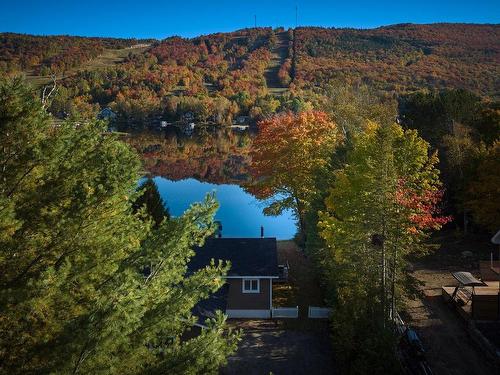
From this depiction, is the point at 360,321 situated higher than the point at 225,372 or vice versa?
the point at 360,321

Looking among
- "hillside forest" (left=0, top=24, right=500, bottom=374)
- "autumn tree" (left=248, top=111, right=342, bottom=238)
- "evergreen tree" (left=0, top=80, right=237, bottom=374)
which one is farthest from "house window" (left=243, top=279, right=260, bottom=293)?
"evergreen tree" (left=0, top=80, right=237, bottom=374)

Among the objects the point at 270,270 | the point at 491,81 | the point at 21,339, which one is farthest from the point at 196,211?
the point at 491,81

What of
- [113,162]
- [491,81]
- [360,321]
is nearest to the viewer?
[113,162]

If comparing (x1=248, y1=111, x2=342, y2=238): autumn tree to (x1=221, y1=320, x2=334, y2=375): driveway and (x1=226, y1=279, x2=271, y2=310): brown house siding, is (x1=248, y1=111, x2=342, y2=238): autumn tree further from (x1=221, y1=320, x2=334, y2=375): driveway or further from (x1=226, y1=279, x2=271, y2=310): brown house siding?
(x1=221, y1=320, x2=334, y2=375): driveway

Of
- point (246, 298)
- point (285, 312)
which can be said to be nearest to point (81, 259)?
point (246, 298)

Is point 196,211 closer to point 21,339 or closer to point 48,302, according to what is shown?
point 48,302

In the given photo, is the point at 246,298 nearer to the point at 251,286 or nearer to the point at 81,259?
the point at 251,286
